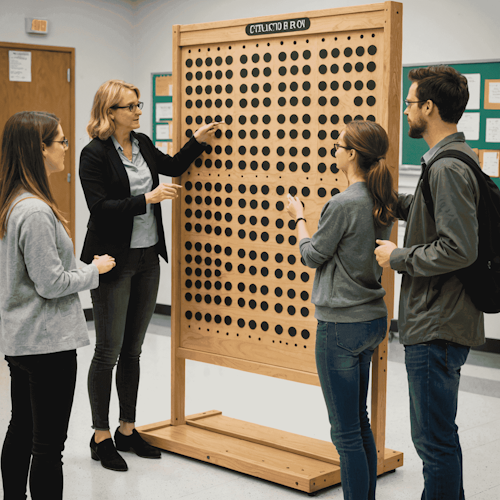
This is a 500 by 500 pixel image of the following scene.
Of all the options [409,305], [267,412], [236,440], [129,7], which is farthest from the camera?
[129,7]

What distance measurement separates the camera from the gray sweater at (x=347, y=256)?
2.45 m

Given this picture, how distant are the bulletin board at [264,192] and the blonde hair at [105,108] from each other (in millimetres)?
470

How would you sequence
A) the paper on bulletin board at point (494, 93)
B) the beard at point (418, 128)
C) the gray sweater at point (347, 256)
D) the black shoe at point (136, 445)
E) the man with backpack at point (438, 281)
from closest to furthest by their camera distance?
the man with backpack at point (438, 281), the beard at point (418, 128), the gray sweater at point (347, 256), the black shoe at point (136, 445), the paper on bulletin board at point (494, 93)

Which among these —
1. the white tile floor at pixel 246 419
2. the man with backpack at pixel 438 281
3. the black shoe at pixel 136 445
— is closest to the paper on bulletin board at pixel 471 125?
the white tile floor at pixel 246 419

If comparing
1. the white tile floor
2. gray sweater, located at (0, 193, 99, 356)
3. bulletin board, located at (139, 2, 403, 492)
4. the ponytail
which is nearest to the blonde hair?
bulletin board, located at (139, 2, 403, 492)

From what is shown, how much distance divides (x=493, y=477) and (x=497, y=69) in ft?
10.6

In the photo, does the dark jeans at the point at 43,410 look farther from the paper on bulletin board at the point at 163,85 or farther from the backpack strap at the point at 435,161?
the paper on bulletin board at the point at 163,85

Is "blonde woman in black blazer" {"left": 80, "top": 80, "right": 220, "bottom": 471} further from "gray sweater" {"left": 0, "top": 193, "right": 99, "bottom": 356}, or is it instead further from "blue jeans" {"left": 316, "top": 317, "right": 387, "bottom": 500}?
"blue jeans" {"left": 316, "top": 317, "right": 387, "bottom": 500}

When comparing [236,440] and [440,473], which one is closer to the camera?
[440,473]

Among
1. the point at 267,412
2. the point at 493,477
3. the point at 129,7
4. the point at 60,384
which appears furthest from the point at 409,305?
the point at 129,7

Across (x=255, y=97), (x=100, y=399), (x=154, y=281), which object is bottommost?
(x=100, y=399)

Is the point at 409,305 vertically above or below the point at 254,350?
above

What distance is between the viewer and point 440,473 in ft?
7.53

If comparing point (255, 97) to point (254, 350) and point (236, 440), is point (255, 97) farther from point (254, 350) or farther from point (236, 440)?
point (236, 440)
